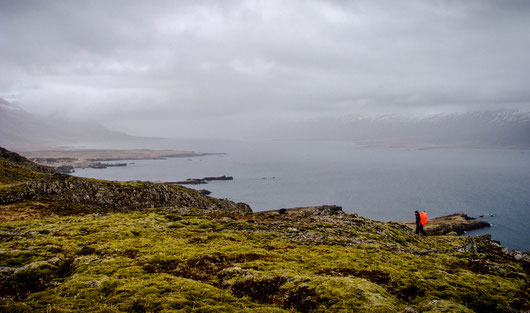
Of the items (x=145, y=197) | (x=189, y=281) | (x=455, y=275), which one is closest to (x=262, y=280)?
(x=189, y=281)

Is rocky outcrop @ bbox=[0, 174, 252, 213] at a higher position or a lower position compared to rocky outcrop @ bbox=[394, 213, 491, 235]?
higher

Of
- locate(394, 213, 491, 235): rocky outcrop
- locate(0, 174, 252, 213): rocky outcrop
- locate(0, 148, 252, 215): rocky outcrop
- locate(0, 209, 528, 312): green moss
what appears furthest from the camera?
locate(394, 213, 491, 235): rocky outcrop

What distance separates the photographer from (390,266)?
683 inches

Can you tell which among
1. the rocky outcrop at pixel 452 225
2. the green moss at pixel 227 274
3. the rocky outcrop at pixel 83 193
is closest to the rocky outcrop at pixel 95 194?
the rocky outcrop at pixel 83 193

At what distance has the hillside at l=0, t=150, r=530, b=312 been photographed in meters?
11.5

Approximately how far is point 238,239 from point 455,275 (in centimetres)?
1508

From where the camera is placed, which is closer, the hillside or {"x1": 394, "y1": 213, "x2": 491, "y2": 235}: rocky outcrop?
the hillside

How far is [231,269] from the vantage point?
1507cm

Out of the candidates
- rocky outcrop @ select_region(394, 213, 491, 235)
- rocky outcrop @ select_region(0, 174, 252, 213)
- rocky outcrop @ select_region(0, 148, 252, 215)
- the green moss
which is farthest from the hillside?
rocky outcrop @ select_region(394, 213, 491, 235)

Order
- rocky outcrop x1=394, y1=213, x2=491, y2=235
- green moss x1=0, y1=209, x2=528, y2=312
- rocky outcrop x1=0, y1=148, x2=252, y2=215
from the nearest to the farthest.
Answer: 1. green moss x1=0, y1=209, x2=528, y2=312
2. rocky outcrop x1=0, y1=148, x2=252, y2=215
3. rocky outcrop x1=394, y1=213, x2=491, y2=235

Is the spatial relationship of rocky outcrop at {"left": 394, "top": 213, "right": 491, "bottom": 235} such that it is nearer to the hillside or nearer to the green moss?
the hillside

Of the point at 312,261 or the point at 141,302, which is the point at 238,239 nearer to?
the point at 312,261

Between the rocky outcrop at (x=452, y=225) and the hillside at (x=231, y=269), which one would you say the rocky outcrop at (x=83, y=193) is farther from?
the rocky outcrop at (x=452, y=225)

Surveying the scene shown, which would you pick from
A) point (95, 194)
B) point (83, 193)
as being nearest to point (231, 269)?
point (95, 194)
